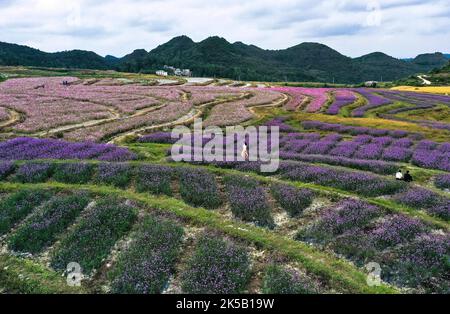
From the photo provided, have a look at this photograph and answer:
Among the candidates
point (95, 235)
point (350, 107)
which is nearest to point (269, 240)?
point (95, 235)

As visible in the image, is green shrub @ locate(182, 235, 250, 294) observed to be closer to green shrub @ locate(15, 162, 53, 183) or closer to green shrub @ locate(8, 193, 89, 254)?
green shrub @ locate(8, 193, 89, 254)

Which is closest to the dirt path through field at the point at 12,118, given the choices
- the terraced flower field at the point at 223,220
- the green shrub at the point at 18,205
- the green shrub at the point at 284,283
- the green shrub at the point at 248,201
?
the terraced flower field at the point at 223,220

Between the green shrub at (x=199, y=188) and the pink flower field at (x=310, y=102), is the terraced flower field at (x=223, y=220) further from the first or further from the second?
the pink flower field at (x=310, y=102)

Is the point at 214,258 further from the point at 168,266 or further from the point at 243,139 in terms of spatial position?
the point at 243,139

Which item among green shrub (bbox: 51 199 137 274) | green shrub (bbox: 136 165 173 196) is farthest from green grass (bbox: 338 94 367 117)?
green shrub (bbox: 51 199 137 274)

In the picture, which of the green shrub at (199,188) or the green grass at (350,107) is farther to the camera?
the green grass at (350,107)

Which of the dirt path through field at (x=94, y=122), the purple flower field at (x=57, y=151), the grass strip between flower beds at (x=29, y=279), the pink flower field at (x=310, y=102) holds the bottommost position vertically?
the grass strip between flower beds at (x=29, y=279)
